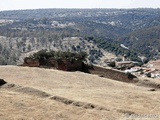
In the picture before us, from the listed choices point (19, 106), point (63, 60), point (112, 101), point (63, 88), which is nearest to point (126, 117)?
point (112, 101)

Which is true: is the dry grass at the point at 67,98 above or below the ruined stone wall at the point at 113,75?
above

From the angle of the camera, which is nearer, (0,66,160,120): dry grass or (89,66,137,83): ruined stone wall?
(0,66,160,120): dry grass

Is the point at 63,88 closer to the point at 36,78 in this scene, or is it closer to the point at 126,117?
the point at 36,78

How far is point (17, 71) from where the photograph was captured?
124 feet

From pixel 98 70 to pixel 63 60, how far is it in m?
4.94

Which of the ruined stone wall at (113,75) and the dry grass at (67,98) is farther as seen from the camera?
the ruined stone wall at (113,75)

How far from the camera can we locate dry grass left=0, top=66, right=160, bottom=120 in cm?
2238

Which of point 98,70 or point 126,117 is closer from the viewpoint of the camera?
point 126,117

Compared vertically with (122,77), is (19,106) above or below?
above

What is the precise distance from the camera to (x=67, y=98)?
2616cm

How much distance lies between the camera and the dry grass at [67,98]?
22375 mm

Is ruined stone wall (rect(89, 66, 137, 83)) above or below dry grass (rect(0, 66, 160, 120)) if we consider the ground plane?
below

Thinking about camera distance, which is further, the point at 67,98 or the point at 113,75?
the point at 113,75

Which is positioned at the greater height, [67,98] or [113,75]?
[67,98]
